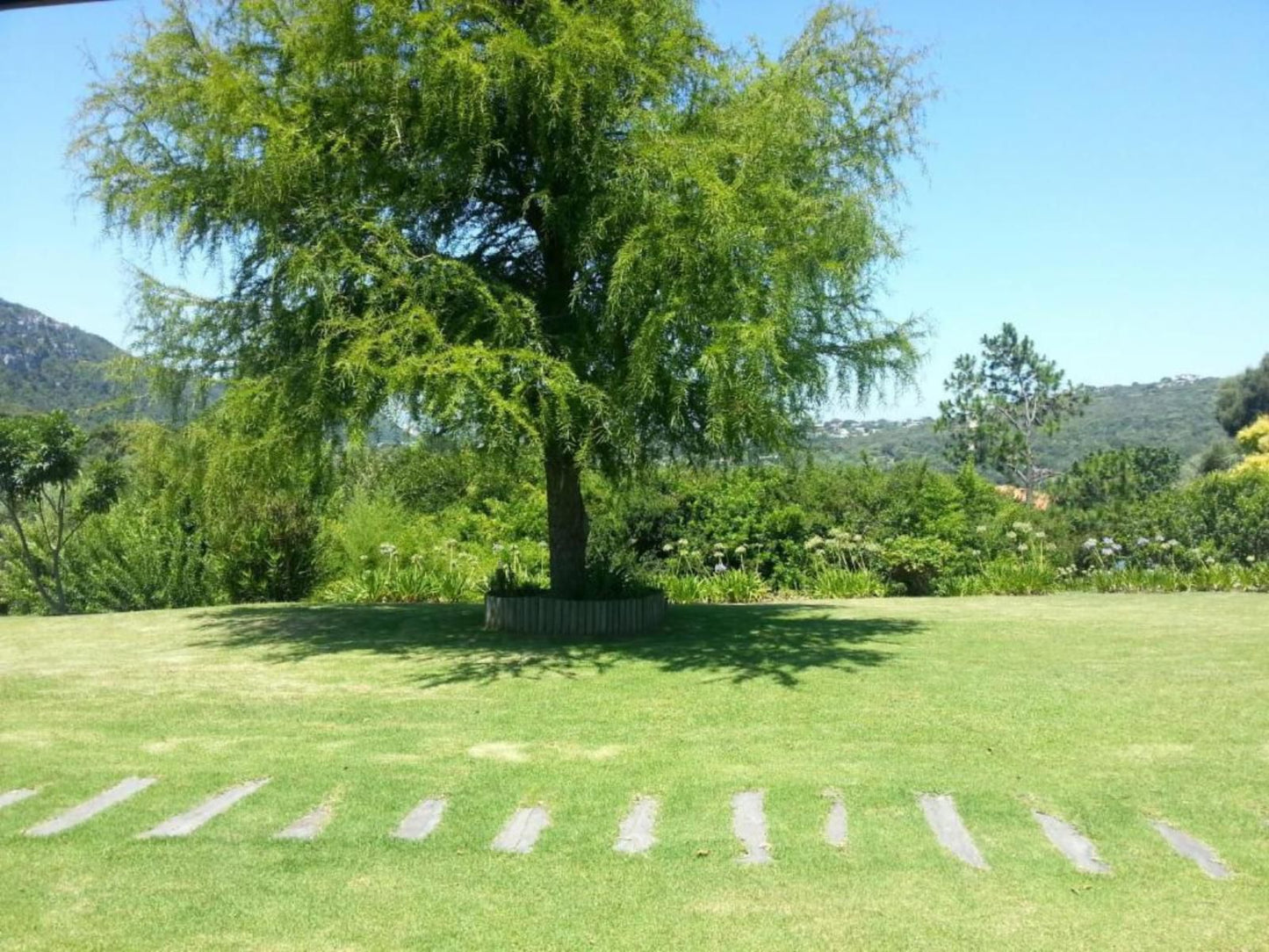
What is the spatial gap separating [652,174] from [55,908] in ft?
23.3

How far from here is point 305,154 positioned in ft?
31.9

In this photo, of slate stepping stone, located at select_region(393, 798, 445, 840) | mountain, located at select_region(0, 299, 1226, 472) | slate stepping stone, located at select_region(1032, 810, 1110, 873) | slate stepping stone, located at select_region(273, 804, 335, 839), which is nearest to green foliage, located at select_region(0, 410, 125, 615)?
slate stepping stone, located at select_region(273, 804, 335, 839)

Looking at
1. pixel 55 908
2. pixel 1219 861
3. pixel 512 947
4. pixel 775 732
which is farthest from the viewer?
pixel 775 732

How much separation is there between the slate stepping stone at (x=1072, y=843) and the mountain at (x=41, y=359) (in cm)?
4679

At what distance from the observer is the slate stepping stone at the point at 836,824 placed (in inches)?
200

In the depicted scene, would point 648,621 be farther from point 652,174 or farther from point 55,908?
point 55,908

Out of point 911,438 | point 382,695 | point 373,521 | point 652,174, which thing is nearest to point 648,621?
point 382,695

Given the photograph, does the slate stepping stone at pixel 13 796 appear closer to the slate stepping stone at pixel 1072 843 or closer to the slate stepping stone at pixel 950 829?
the slate stepping stone at pixel 950 829

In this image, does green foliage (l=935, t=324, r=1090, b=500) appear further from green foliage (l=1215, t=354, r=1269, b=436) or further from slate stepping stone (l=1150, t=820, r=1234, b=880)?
slate stepping stone (l=1150, t=820, r=1234, b=880)

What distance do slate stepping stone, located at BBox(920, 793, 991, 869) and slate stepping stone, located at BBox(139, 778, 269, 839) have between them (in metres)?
3.49

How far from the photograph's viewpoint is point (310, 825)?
5.35 meters

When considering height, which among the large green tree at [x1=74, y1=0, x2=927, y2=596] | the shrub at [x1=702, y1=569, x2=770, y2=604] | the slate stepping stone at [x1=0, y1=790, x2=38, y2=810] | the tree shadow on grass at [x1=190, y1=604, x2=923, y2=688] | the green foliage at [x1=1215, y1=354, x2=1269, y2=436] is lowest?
the slate stepping stone at [x1=0, y1=790, x2=38, y2=810]

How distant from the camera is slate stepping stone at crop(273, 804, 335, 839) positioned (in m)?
5.21

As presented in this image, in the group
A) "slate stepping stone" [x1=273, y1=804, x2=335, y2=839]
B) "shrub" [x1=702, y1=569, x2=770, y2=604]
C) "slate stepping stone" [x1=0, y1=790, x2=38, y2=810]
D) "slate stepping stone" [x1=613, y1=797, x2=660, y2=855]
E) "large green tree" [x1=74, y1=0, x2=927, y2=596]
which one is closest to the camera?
"slate stepping stone" [x1=613, y1=797, x2=660, y2=855]
